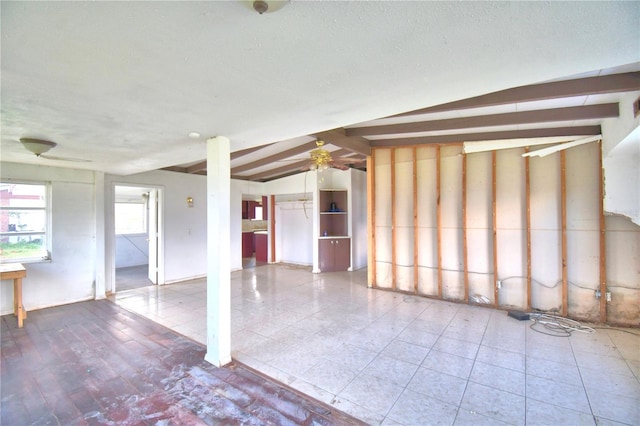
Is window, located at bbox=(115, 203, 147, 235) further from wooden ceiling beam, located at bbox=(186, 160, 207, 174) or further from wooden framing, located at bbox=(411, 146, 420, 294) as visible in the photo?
wooden framing, located at bbox=(411, 146, 420, 294)

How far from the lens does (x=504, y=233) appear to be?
4.31m

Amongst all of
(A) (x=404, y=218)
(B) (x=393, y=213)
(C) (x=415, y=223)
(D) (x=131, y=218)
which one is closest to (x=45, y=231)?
(D) (x=131, y=218)

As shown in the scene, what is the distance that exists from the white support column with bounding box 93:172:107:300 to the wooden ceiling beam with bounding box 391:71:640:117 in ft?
19.1

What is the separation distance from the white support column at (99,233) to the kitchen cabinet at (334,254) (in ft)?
14.9

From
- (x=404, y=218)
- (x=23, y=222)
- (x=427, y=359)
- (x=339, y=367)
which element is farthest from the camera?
(x=404, y=218)

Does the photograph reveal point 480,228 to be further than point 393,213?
No

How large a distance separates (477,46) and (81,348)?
4489mm

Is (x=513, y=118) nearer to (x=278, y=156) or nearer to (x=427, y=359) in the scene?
(x=427, y=359)

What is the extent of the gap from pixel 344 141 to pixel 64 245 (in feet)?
16.8

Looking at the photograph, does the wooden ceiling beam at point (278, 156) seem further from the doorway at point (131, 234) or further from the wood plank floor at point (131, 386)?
the wood plank floor at point (131, 386)

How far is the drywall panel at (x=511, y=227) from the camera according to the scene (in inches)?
165

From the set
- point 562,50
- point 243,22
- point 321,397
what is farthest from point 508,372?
point 243,22

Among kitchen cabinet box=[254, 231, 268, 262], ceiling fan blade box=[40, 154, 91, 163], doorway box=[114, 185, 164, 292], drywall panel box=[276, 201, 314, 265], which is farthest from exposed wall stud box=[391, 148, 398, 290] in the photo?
doorway box=[114, 185, 164, 292]

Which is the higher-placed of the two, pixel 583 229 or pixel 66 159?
pixel 66 159
